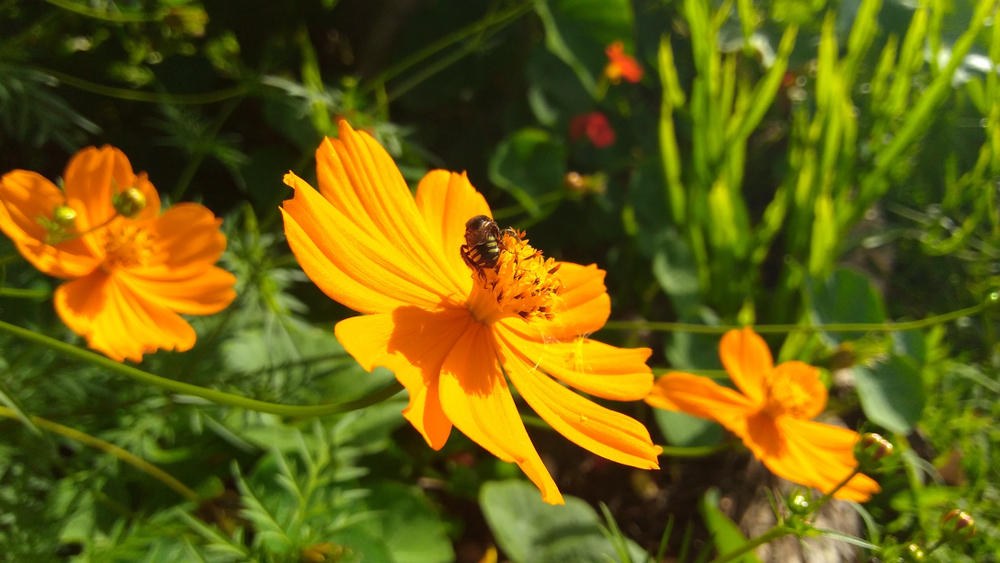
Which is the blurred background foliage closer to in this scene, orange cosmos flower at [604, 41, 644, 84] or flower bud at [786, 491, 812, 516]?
orange cosmos flower at [604, 41, 644, 84]

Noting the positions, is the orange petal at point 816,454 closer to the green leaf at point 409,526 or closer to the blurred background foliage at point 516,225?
the blurred background foliage at point 516,225

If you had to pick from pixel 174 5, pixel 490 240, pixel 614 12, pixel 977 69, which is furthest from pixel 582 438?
pixel 977 69

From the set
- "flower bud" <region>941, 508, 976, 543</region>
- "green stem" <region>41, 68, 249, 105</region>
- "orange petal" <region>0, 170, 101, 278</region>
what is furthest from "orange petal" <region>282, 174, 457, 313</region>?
"flower bud" <region>941, 508, 976, 543</region>

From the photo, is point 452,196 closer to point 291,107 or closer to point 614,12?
point 291,107

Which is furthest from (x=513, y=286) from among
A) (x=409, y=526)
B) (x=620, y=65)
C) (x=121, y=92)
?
(x=620, y=65)

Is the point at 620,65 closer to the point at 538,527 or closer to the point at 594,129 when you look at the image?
the point at 594,129

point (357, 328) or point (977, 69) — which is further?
point (977, 69)

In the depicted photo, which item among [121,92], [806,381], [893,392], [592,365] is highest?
[121,92]
